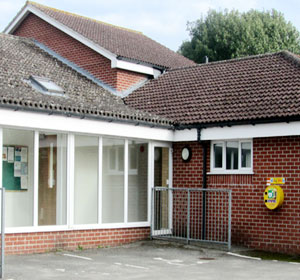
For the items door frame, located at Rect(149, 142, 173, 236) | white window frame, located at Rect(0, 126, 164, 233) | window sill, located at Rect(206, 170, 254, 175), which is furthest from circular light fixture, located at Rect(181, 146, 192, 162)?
white window frame, located at Rect(0, 126, 164, 233)

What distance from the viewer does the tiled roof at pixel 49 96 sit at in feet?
41.9

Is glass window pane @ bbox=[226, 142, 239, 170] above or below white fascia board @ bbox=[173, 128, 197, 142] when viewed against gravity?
below

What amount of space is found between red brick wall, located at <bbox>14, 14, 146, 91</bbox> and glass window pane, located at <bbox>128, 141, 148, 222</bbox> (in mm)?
3363

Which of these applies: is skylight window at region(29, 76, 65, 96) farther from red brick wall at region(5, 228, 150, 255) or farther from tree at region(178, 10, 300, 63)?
tree at region(178, 10, 300, 63)

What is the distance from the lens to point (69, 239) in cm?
1336

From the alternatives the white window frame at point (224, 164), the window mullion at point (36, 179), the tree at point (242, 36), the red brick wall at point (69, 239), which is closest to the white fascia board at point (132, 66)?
the white window frame at point (224, 164)

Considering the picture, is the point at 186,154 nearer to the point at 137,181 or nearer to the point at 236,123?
the point at 137,181

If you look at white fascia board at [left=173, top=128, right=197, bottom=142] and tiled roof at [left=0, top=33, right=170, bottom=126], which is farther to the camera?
white fascia board at [left=173, top=128, right=197, bottom=142]

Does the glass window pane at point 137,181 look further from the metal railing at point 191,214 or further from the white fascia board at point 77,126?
the white fascia board at point 77,126

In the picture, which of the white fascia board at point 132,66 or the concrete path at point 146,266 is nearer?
the concrete path at point 146,266

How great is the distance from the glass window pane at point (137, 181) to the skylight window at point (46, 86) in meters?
2.19

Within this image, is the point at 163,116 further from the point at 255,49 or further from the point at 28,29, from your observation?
the point at 255,49

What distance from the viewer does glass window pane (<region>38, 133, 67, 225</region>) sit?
42.9 ft

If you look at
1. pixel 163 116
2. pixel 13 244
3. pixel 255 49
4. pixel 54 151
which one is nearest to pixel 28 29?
pixel 163 116
